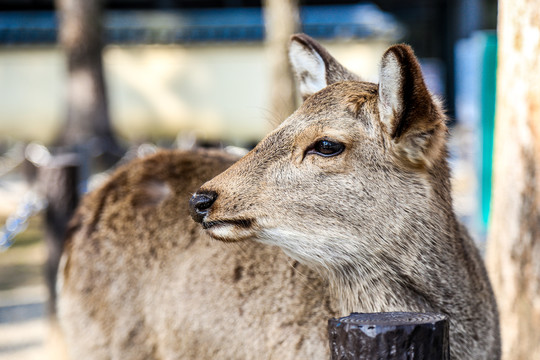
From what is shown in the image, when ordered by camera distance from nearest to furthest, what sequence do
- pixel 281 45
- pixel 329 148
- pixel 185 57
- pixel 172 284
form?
pixel 329 148
pixel 172 284
pixel 281 45
pixel 185 57


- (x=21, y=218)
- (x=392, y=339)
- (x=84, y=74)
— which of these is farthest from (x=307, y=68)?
(x=84, y=74)

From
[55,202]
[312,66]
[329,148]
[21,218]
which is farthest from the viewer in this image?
[55,202]

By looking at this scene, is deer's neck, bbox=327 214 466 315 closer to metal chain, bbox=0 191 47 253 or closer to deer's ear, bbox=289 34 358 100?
deer's ear, bbox=289 34 358 100

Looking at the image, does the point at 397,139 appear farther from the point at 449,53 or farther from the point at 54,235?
the point at 449,53

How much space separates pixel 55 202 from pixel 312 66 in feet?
9.29

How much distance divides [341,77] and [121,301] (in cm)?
164

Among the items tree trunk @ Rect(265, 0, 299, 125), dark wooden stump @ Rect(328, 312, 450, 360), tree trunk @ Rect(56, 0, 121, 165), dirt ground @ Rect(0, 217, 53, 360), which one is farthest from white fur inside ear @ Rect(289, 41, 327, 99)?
tree trunk @ Rect(56, 0, 121, 165)

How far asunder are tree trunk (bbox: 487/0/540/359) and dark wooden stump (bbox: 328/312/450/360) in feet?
6.30

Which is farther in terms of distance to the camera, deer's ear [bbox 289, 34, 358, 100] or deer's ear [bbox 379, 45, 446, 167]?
deer's ear [bbox 289, 34, 358, 100]

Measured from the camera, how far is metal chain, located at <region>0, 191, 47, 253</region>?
197 inches

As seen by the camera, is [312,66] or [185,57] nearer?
[312,66]

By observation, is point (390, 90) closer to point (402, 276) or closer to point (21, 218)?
point (402, 276)

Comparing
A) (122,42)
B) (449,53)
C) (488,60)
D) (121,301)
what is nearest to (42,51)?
(122,42)

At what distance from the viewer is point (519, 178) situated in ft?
12.7
